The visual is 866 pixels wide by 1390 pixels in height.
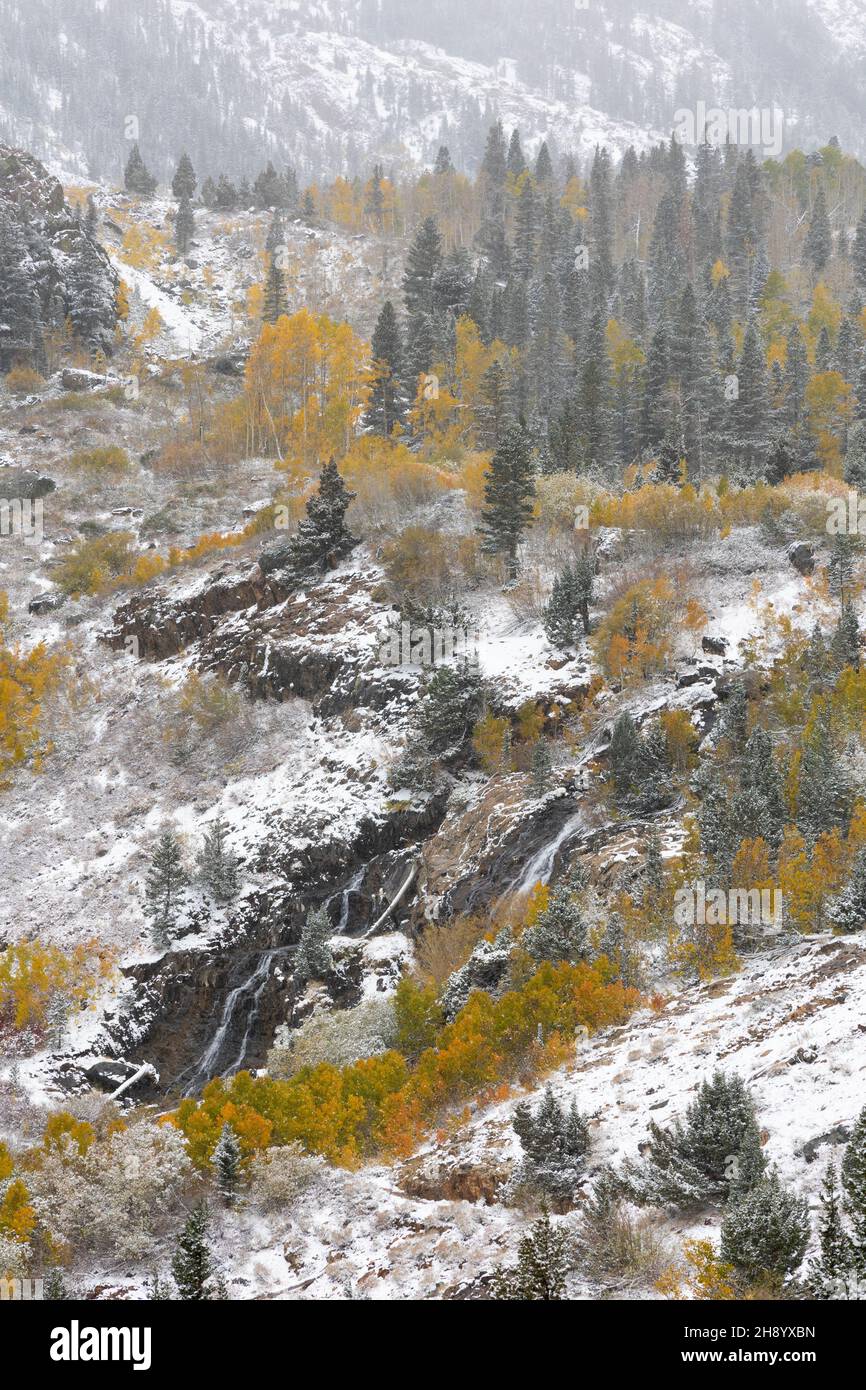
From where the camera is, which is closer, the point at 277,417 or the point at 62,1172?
→ the point at 62,1172

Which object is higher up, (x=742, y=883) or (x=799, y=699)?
(x=799, y=699)

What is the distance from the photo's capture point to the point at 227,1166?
1642 centimetres

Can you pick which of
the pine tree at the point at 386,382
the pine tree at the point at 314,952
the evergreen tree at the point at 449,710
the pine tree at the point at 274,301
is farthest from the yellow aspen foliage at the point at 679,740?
the pine tree at the point at 274,301

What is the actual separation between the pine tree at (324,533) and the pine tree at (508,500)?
20.4ft

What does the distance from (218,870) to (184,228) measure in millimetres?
82628

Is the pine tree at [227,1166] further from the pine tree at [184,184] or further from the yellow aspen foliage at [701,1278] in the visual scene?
the pine tree at [184,184]

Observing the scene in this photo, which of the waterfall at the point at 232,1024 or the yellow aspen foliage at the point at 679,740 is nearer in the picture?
the waterfall at the point at 232,1024

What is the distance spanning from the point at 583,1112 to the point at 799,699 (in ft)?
56.3

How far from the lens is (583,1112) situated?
16312 millimetres

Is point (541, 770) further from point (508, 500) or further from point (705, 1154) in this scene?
point (705, 1154)

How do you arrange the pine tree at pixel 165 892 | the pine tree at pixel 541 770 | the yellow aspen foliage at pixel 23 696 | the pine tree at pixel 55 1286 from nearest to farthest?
the pine tree at pixel 55 1286 < the pine tree at pixel 541 770 < the pine tree at pixel 165 892 < the yellow aspen foliage at pixel 23 696

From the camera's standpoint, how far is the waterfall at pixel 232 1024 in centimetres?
2794
